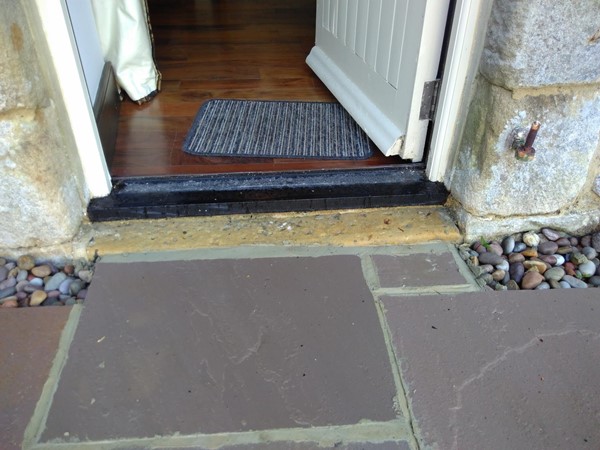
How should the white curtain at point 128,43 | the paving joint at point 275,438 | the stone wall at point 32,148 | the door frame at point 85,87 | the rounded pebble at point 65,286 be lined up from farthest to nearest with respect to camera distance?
1. the white curtain at point 128,43
2. the rounded pebble at point 65,286
3. the door frame at point 85,87
4. the stone wall at point 32,148
5. the paving joint at point 275,438

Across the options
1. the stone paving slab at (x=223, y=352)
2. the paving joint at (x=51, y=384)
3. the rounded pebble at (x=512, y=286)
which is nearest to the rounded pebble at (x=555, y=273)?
the rounded pebble at (x=512, y=286)

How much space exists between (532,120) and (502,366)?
675 mm

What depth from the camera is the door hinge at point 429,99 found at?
1558 millimetres

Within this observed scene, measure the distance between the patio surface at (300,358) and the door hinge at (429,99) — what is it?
46cm

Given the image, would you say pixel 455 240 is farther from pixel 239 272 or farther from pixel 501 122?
pixel 239 272

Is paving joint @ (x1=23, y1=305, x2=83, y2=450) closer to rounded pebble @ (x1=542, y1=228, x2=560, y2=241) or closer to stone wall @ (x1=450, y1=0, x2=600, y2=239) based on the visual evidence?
stone wall @ (x1=450, y1=0, x2=600, y2=239)

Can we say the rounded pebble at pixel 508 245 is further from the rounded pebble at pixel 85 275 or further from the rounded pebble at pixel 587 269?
the rounded pebble at pixel 85 275

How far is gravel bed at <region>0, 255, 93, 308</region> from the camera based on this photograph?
54.8 inches

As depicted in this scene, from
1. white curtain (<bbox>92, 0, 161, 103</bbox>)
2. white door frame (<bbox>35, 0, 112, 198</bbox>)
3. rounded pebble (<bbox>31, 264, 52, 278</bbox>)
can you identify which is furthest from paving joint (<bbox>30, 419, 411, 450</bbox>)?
white curtain (<bbox>92, 0, 161, 103</bbox>)

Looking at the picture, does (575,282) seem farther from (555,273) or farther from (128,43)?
(128,43)

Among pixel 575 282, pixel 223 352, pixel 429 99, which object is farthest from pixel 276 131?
pixel 575 282

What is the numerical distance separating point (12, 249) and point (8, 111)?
1.45 feet

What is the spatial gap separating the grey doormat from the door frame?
1.12ft

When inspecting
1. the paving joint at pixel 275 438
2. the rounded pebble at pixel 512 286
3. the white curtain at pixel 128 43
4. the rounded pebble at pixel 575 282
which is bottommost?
the rounded pebble at pixel 575 282
